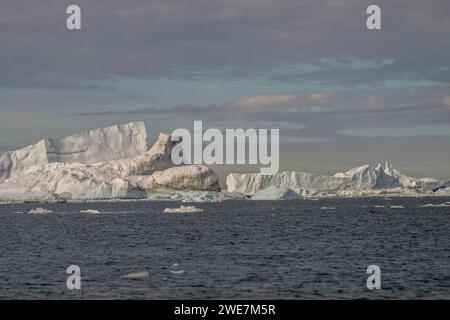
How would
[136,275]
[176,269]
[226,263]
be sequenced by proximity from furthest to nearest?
1. [226,263]
2. [176,269]
3. [136,275]

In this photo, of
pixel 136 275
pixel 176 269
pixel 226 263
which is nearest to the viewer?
pixel 136 275

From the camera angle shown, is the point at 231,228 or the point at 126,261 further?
the point at 231,228

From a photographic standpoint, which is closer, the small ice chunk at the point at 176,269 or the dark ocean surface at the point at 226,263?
the dark ocean surface at the point at 226,263

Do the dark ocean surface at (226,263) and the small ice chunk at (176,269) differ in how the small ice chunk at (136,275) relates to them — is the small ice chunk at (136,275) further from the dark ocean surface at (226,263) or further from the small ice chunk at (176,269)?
the small ice chunk at (176,269)

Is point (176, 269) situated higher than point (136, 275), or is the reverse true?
point (136, 275)

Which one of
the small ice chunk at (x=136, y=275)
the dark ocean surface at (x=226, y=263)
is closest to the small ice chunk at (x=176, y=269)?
the dark ocean surface at (x=226, y=263)

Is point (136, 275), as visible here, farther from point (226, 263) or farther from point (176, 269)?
point (226, 263)

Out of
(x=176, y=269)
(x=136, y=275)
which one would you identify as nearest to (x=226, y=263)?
(x=176, y=269)

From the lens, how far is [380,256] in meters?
49.8

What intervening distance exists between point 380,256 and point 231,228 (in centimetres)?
3265

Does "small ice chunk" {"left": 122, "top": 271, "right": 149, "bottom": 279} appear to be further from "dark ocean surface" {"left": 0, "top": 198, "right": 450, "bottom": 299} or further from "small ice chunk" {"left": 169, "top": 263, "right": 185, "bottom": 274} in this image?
"small ice chunk" {"left": 169, "top": 263, "right": 185, "bottom": 274}

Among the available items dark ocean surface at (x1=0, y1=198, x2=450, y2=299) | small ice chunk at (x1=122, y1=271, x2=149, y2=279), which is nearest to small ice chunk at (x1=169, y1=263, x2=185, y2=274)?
dark ocean surface at (x1=0, y1=198, x2=450, y2=299)

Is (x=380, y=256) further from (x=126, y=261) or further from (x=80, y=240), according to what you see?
(x=80, y=240)
